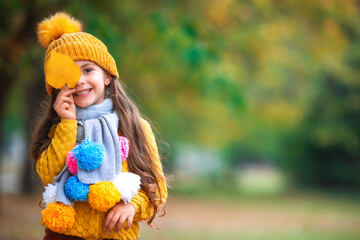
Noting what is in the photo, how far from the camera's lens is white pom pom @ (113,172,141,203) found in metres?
2.38

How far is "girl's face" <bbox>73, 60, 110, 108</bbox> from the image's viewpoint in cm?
254

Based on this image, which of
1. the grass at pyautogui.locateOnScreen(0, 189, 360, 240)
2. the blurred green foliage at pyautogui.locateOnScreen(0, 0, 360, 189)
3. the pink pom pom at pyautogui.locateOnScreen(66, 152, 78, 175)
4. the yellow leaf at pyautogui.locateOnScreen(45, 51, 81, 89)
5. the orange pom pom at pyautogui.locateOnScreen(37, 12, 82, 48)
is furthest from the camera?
the grass at pyautogui.locateOnScreen(0, 189, 360, 240)

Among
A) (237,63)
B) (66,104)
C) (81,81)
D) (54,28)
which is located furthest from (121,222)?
(237,63)

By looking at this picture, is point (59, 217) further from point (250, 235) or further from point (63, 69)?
point (250, 235)

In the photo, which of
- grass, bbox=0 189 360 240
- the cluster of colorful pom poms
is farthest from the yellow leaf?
grass, bbox=0 189 360 240

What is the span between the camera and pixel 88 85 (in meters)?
2.55

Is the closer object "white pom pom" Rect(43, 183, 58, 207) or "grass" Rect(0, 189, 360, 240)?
"white pom pom" Rect(43, 183, 58, 207)

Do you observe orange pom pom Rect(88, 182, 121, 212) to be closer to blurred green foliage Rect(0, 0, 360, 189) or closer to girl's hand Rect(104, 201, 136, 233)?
girl's hand Rect(104, 201, 136, 233)

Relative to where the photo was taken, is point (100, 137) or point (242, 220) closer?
point (100, 137)

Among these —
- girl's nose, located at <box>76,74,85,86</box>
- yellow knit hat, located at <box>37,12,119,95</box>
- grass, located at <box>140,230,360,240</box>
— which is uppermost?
grass, located at <box>140,230,360,240</box>

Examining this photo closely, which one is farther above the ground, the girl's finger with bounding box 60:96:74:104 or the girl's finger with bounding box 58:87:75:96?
the girl's finger with bounding box 58:87:75:96

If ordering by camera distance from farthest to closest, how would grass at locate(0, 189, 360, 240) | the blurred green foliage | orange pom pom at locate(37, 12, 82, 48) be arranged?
1. grass at locate(0, 189, 360, 240)
2. the blurred green foliage
3. orange pom pom at locate(37, 12, 82, 48)

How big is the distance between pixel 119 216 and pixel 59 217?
32 cm

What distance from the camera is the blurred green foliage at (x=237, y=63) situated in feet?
22.3
